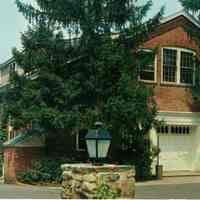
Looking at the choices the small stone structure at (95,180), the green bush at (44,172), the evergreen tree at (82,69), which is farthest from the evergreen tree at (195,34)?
the small stone structure at (95,180)

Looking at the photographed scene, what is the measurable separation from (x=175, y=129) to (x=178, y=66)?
10.2 feet

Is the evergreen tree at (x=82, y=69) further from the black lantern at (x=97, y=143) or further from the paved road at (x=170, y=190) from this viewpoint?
the black lantern at (x=97, y=143)

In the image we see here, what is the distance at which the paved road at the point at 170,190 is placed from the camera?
19031 millimetres

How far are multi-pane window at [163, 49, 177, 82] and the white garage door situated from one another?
8.20 feet

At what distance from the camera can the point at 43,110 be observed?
22469 mm

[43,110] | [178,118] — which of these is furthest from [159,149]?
[43,110]

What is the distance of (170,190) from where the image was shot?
21016mm

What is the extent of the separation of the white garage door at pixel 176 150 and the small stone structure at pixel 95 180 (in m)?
14.7

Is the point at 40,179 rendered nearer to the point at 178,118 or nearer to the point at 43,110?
the point at 43,110

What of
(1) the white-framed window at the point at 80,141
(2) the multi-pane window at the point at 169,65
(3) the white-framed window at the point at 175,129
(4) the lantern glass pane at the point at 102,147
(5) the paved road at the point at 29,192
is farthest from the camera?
(2) the multi-pane window at the point at 169,65

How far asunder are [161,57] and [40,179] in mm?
8957

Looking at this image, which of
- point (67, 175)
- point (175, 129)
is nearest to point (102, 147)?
point (67, 175)

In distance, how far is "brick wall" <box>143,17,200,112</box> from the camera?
28.0m

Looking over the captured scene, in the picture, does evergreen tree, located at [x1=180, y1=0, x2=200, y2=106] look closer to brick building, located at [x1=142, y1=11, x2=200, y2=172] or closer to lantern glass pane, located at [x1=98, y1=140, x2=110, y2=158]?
brick building, located at [x1=142, y1=11, x2=200, y2=172]
